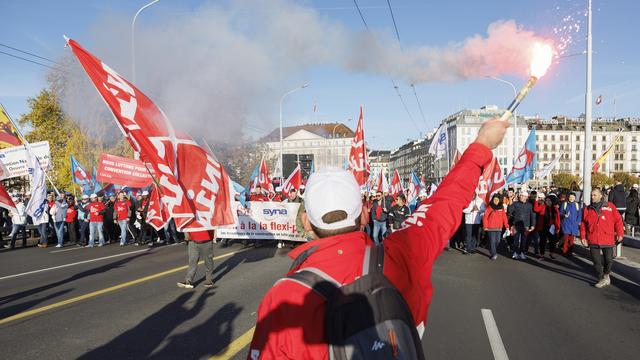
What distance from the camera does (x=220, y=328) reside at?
5.80m

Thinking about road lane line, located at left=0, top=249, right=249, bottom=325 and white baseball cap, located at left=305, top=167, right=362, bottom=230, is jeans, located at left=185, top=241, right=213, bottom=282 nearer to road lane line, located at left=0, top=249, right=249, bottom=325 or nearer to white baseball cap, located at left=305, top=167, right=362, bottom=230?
road lane line, located at left=0, top=249, right=249, bottom=325

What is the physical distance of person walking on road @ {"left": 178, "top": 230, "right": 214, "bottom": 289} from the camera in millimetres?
8344

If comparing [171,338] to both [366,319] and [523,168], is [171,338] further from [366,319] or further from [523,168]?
[523,168]

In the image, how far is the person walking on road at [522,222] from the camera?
12.7m

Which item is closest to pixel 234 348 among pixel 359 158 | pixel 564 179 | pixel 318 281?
pixel 318 281

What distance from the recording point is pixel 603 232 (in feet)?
29.0

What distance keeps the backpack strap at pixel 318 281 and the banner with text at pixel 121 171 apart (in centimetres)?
1625

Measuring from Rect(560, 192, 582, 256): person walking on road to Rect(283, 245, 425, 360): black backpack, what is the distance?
41.1 feet

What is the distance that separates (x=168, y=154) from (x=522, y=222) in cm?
985

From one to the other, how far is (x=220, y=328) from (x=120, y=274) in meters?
5.08

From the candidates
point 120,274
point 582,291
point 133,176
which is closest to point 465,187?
point 582,291

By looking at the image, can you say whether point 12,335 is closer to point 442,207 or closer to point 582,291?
point 442,207

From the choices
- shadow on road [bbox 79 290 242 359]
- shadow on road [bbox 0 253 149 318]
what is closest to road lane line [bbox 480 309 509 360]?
shadow on road [bbox 79 290 242 359]

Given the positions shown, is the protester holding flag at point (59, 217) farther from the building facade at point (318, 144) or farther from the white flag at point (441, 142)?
the building facade at point (318, 144)
